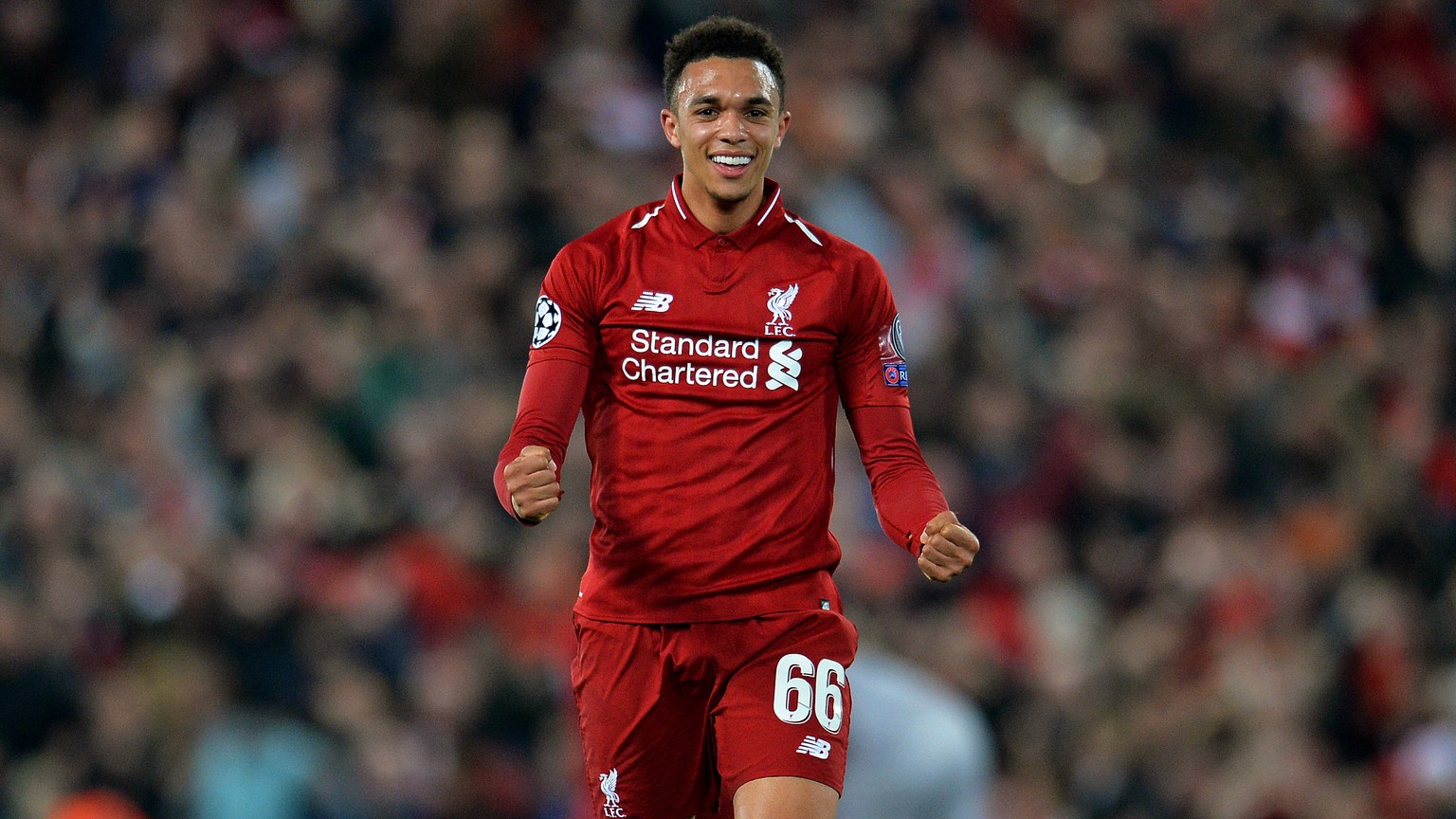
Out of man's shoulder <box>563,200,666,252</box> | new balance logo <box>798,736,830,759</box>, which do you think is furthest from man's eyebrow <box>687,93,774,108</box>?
new balance logo <box>798,736,830,759</box>

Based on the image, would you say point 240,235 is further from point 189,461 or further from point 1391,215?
point 1391,215

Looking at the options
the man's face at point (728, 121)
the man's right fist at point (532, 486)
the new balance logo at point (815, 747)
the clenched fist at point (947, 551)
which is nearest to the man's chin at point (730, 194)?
the man's face at point (728, 121)

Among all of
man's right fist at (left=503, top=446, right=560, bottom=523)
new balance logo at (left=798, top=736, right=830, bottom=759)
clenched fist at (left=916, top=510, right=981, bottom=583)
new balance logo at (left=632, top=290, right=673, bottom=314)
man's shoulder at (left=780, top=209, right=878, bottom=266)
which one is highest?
man's shoulder at (left=780, top=209, right=878, bottom=266)

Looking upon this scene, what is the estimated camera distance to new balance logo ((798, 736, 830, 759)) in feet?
14.9

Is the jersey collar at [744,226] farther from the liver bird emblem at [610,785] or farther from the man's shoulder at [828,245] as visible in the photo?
the liver bird emblem at [610,785]

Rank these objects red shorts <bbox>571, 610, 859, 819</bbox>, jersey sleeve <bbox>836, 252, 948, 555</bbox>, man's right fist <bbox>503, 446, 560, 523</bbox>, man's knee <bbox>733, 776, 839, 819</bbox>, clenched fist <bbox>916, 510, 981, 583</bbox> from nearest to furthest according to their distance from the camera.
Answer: man's right fist <bbox>503, 446, 560, 523</bbox> < clenched fist <bbox>916, 510, 981, 583</bbox> < man's knee <bbox>733, 776, 839, 819</bbox> < red shorts <bbox>571, 610, 859, 819</bbox> < jersey sleeve <bbox>836, 252, 948, 555</bbox>

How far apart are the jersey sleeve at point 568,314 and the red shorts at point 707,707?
25.8 inches

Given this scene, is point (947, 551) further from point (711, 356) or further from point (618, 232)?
point (618, 232)

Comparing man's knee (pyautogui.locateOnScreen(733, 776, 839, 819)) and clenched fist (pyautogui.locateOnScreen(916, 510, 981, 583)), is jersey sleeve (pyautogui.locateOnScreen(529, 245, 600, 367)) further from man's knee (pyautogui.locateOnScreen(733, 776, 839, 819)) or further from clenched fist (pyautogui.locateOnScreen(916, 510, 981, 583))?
man's knee (pyautogui.locateOnScreen(733, 776, 839, 819))

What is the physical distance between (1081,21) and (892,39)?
1452mm

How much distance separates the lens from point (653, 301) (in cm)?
465

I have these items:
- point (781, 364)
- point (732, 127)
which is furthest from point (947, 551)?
point (732, 127)

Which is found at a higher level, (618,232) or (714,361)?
(618,232)

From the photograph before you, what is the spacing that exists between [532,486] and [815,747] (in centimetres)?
94
